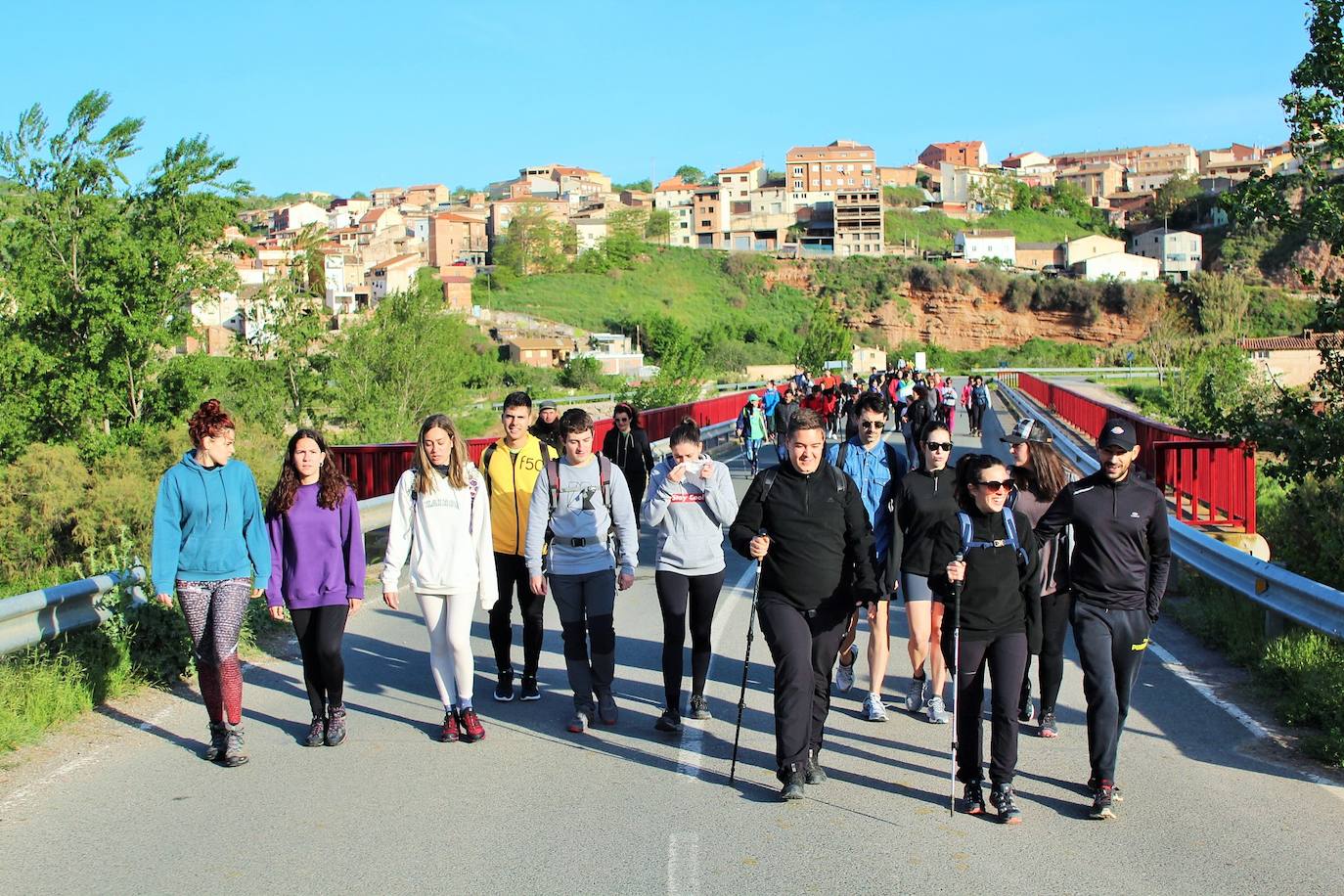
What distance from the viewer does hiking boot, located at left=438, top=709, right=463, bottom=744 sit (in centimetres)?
706

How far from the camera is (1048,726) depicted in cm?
734

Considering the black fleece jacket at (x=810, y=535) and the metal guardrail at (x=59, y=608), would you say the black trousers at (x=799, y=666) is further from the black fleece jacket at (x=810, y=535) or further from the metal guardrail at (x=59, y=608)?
the metal guardrail at (x=59, y=608)

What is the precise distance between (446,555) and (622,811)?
76.7 inches

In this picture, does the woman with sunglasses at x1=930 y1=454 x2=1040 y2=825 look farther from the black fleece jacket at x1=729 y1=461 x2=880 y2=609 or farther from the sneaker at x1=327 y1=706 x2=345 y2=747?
the sneaker at x1=327 y1=706 x2=345 y2=747

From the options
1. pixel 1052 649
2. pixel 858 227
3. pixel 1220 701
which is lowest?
pixel 1220 701

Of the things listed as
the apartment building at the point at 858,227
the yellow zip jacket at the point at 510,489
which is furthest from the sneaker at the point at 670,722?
the apartment building at the point at 858,227

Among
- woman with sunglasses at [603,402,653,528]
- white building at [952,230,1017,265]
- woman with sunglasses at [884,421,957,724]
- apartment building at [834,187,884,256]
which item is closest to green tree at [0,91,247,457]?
woman with sunglasses at [603,402,653,528]

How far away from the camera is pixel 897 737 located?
723 centimetres

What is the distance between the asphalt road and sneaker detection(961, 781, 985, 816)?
0.29 feet

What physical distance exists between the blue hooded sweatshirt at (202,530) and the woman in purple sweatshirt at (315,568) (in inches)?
6.4

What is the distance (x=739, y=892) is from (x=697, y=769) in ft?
5.62

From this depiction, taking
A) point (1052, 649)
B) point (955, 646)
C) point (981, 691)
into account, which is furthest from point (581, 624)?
point (1052, 649)

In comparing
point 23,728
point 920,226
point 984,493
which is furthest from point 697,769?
point 920,226

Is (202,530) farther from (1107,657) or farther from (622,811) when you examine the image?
(1107,657)
